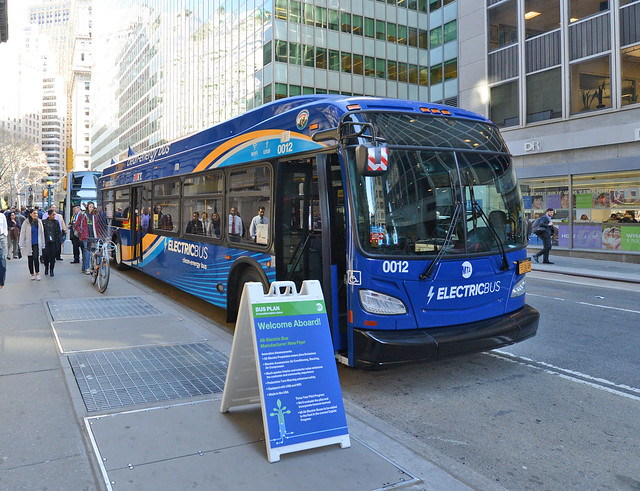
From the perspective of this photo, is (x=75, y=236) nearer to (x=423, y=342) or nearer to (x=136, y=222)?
(x=136, y=222)

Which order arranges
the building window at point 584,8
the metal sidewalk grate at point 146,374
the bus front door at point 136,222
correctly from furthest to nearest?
the building window at point 584,8, the bus front door at point 136,222, the metal sidewalk grate at point 146,374

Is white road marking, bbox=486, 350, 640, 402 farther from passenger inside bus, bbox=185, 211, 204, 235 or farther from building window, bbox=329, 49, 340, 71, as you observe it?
building window, bbox=329, 49, 340, 71

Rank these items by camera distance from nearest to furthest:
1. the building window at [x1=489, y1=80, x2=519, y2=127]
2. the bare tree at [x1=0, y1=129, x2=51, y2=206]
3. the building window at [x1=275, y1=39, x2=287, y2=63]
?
the building window at [x1=489, y1=80, x2=519, y2=127], the building window at [x1=275, y1=39, x2=287, y2=63], the bare tree at [x1=0, y1=129, x2=51, y2=206]

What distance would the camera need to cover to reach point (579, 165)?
2166cm

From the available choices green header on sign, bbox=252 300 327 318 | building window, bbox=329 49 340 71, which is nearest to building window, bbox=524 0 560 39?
building window, bbox=329 49 340 71

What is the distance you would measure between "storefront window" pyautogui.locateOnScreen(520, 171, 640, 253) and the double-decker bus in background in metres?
16.3

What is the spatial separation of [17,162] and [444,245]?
69206 mm

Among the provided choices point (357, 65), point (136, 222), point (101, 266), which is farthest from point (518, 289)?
point (357, 65)

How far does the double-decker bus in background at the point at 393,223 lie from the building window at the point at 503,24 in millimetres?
22087

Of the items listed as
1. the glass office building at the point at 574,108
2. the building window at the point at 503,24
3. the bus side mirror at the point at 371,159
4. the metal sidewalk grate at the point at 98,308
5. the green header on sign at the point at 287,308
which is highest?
the building window at the point at 503,24

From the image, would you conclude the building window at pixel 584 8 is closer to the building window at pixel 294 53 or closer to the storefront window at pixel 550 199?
the storefront window at pixel 550 199

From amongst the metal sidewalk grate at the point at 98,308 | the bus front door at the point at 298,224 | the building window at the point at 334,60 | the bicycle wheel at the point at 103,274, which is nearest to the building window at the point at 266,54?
the building window at the point at 334,60

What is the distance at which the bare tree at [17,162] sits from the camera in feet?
199

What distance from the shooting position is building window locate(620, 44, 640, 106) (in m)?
20.1
